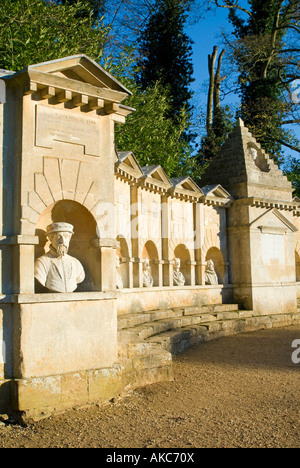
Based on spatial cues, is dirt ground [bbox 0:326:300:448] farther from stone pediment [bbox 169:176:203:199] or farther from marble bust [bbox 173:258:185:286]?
stone pediment [bbox 169:176:203:199]

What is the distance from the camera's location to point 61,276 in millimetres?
6406

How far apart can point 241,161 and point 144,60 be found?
34.6 feet

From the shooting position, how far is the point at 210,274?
45.5ft

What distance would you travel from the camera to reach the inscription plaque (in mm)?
6234

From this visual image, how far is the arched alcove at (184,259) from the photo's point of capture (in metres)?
13.3

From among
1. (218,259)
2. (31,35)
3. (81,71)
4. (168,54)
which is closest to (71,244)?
(81,71)

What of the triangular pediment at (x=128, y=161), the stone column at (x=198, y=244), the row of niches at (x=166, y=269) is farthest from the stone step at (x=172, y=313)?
the triangular pediment at (x=128, y=161)

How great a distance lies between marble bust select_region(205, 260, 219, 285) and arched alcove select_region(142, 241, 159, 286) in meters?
2.15

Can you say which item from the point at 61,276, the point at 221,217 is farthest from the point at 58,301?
the point at 221,217

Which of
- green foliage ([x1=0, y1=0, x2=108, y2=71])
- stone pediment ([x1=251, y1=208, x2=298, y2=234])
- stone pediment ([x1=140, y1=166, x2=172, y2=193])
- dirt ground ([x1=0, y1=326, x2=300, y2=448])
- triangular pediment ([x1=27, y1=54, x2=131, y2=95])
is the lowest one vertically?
dirt ground ([x1=0, y1=326, x2=300, y2=448])

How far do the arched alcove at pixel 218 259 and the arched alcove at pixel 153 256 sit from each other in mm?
2492

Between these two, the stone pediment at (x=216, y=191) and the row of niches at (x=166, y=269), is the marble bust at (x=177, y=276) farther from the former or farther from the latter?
the stone pediment at (x=216, y=191)

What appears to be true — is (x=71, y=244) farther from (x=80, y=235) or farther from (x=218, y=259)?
(x=218, y=259)

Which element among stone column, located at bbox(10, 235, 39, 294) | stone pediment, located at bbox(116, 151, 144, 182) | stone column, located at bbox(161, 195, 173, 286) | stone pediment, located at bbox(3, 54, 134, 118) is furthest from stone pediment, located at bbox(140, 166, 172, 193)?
stone column, located at bbox(10, 235, 39, 294)
